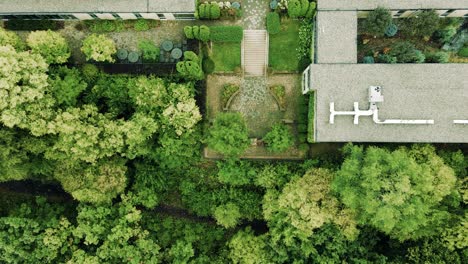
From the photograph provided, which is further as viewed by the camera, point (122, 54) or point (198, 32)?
point (122, 54)

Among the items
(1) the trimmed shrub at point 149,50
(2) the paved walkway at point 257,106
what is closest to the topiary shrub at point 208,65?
(2) the paved walkway at point 257,106

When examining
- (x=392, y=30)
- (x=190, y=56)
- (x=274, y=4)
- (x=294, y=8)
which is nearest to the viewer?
(x=294, y=8)

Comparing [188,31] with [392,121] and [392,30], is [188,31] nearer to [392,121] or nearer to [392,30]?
[392,30]

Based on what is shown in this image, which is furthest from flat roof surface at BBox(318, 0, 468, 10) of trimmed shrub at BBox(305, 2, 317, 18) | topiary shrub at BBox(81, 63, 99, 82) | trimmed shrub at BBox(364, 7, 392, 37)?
topiary shrub at BBox(81, 63, 99, 82)

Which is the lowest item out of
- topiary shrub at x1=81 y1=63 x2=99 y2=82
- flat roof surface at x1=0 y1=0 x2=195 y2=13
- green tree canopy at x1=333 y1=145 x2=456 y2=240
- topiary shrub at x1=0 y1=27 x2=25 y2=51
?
green tree canopy at x1=333 y1=145 x2=456 y2=240

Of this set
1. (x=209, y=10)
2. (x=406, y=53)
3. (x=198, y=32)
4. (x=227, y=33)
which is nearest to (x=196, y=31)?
(x=198, y=32)

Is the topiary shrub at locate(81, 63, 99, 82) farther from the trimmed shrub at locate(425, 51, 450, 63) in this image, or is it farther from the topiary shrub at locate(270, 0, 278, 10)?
the trimmed shrub at locate(425, 51, 450, 63)

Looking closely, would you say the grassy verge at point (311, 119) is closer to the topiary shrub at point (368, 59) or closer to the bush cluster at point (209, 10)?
the topiary shrub at point (368, 59)
